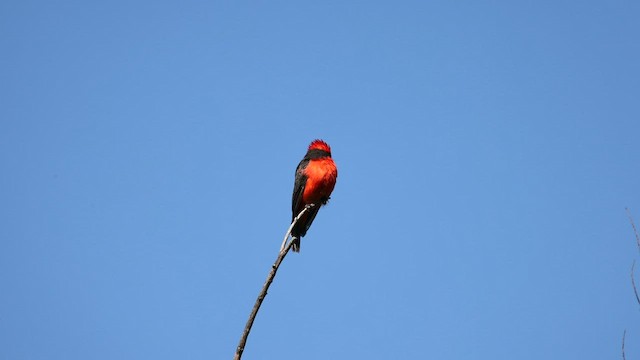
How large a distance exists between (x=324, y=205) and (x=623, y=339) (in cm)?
678

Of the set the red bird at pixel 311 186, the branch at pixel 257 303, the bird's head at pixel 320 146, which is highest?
the bird's head at pixel 320 146

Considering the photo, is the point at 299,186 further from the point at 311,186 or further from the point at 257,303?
the point at 257,303

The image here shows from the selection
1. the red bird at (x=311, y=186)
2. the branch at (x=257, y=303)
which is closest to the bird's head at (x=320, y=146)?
the red bird at (x=311, y=186)

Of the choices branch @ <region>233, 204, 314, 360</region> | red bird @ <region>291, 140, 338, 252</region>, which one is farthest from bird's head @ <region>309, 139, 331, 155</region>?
branch @ <region>233, 204, 314, 360</region>

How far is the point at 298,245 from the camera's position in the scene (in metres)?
10.6

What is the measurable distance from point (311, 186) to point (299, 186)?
0.38 m

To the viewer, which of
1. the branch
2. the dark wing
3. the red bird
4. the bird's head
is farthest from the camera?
the bird's head

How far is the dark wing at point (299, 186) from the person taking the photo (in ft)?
36.1

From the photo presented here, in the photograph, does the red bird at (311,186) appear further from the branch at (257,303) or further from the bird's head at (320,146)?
the branch at (257,303)

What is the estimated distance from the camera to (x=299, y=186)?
36.4ft

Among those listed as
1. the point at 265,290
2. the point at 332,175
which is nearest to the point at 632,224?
the point at 265,290

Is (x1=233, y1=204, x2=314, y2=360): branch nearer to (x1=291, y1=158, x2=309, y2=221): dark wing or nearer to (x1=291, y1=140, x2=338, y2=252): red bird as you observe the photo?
(x1=291, y1=140, x2=338, y2=252): red bird

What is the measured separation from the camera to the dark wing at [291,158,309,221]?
11016 millimetres

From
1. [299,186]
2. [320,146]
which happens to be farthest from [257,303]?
[320,146]
